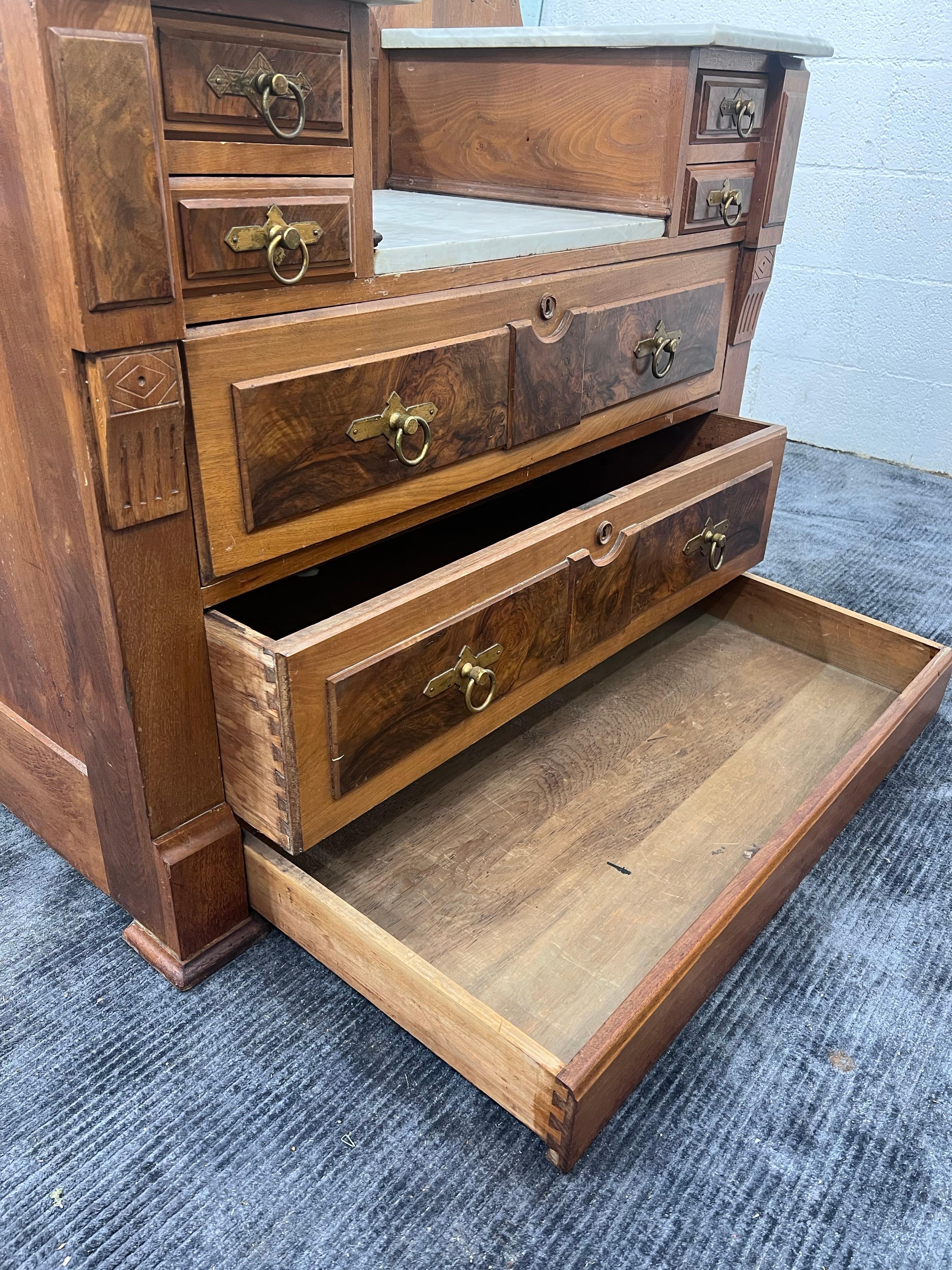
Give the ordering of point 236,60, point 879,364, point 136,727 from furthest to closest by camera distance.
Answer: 1. point 879,364
2. point 136,727
3. point 236,60

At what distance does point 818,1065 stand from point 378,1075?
0.38 metres

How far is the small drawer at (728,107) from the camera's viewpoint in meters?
1.11

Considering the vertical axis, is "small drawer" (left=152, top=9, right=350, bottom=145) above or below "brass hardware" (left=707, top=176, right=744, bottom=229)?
above

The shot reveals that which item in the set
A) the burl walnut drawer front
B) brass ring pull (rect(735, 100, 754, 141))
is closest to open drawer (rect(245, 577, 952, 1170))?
the burl walnut drawer front

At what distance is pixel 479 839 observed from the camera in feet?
3.40

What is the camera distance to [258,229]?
704 mm

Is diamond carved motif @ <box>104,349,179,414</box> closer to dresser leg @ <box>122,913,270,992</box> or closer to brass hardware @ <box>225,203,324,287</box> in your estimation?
brass hardware @ <box>225,203,324,287</box>

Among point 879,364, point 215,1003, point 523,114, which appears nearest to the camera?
point 215,1003

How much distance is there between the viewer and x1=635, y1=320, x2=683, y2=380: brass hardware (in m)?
1.17

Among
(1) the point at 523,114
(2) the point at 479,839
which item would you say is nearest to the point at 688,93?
(1) the point at 523,114

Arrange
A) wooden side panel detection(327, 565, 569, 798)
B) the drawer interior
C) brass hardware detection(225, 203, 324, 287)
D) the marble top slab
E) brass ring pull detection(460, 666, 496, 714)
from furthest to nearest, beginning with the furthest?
the drawer interior → the marble top slab → brass ring pull detection(460, 666, 496, 714) → wooden side panel detection(327, 565, 569, 798) → brass hardware detection(225, 203, 324, 287)

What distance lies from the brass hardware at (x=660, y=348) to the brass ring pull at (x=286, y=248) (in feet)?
1.75

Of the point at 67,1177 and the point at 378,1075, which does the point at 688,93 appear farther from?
the point at 67,1177

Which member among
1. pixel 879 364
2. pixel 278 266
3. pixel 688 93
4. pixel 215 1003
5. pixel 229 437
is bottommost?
pixel 215 1003
